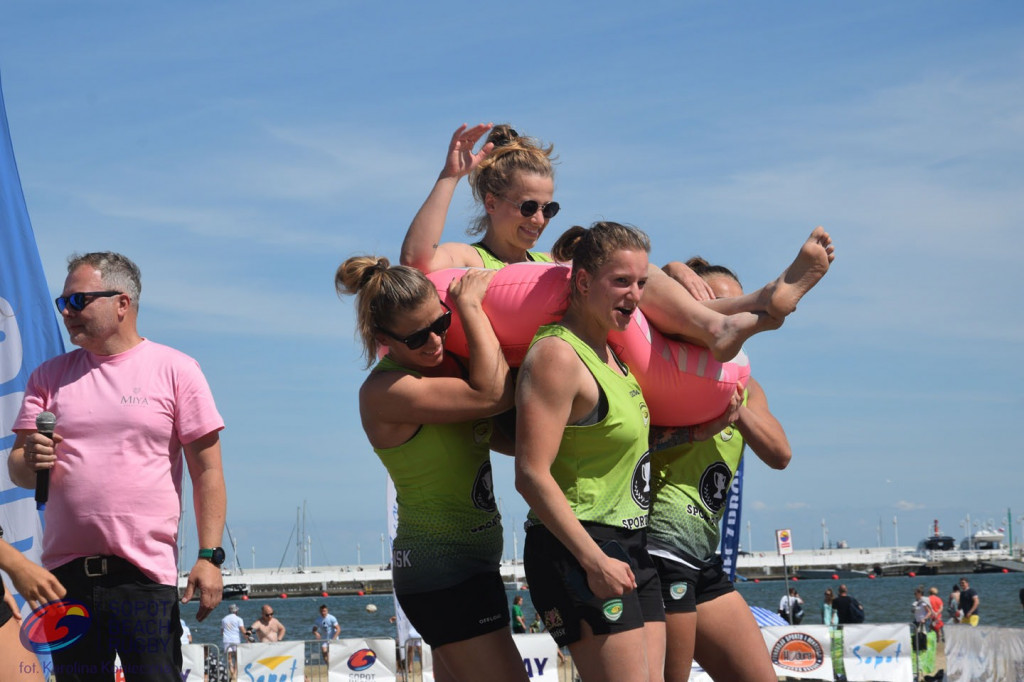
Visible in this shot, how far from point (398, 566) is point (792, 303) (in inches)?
75.1

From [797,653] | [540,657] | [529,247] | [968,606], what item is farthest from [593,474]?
[968,606]

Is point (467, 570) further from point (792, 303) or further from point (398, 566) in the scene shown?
point (792, 303)

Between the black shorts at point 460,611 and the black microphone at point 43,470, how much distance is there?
1.48m

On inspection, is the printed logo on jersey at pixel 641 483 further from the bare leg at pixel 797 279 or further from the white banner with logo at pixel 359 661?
the white banner with logo at pixel 359 661

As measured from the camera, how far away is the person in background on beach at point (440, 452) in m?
4.30

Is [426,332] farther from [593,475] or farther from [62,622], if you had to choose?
[62,622]

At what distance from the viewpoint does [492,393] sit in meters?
4.29

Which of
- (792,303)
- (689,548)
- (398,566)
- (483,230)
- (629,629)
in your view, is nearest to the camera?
(629,629)

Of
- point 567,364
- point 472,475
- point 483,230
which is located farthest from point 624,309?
point 483,230

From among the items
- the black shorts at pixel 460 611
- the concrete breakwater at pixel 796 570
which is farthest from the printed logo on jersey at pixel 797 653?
the concrete breakwater at pixel 796 570

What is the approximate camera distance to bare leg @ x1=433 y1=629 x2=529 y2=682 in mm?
4297

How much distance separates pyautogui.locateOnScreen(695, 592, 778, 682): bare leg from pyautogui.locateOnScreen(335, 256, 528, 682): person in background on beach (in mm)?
1064

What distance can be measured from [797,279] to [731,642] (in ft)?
5.83

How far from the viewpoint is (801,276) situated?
14.0 ft
